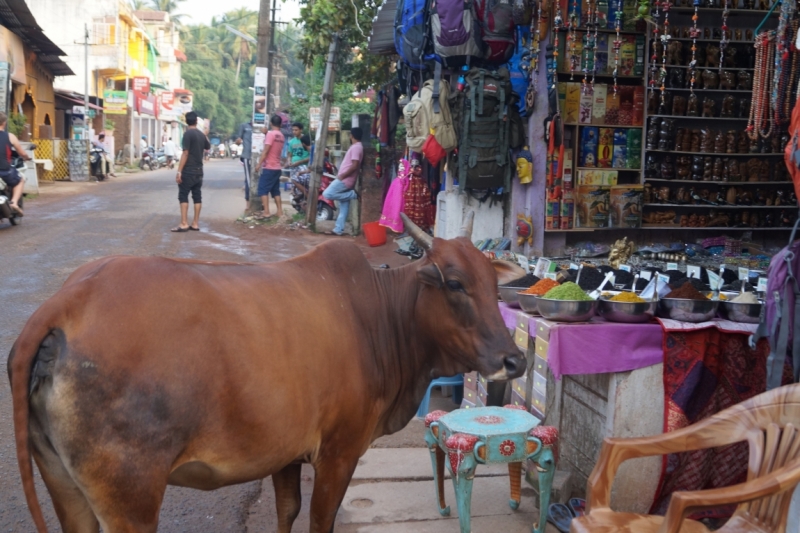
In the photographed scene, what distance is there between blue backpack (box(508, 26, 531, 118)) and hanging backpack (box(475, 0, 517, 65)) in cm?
8

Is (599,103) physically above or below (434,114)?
above

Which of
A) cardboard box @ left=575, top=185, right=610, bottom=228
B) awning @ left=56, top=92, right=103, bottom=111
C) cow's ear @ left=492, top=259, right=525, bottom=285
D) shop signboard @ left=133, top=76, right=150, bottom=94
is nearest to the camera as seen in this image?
cow's ear @ left=492, top=259, right=525, bottom=285

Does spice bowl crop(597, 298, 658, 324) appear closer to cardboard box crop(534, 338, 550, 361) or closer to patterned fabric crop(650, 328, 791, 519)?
patterned fabric crop(650, 328, 791, 519)

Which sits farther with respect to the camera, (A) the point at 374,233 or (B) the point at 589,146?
(A) the point at 374,233

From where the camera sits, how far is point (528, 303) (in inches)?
174

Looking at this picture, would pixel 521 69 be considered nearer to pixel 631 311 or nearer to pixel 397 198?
pixel 397 198

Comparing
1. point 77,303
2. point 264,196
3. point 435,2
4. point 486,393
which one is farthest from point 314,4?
point 77,303

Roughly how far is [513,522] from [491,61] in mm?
5412

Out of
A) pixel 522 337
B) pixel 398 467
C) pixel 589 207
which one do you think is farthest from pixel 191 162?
pixel 522 337

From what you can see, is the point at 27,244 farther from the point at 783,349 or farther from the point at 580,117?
the point at 783,349

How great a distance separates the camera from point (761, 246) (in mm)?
8492

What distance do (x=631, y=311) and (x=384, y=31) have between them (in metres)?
7.36

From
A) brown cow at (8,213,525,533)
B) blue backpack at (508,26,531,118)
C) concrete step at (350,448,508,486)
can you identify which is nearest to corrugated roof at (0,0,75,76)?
blue backpack at (508,26,531,118)

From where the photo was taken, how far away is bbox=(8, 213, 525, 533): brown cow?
2.46 m
